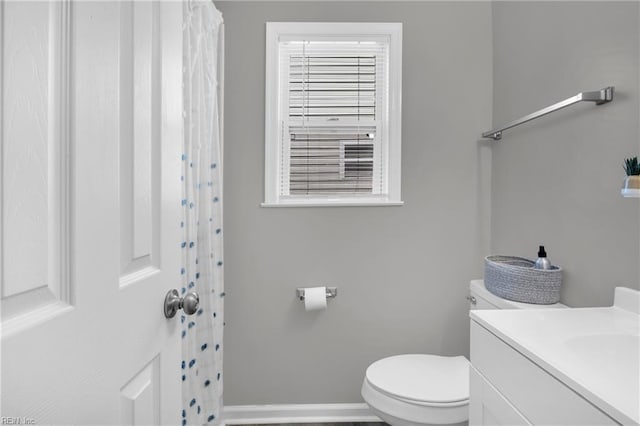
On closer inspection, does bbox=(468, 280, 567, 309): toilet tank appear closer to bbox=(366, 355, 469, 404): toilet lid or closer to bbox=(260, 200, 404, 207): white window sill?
bbox=(366, 355, 469, 404): toilet lid

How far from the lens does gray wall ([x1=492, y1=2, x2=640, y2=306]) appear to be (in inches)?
40.3

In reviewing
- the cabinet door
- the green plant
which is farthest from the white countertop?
the green plant

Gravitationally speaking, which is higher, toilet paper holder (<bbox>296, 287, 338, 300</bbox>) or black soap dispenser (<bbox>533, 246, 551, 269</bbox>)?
black soap dispenser (<bbox>533, 246, 551, 269</bbox>)

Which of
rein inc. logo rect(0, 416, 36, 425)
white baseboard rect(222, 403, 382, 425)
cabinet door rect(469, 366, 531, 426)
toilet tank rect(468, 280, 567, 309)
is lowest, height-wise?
white baseboard rect(222, 403, 382, 425)

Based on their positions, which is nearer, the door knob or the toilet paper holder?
the door knob

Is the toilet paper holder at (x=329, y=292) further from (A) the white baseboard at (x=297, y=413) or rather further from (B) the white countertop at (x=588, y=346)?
(B) the white countertop at (x=588, y=346)

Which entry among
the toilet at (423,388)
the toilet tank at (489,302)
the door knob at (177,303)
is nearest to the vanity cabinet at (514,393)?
the toilet at (423,388)

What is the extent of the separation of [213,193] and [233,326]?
2.41 ft

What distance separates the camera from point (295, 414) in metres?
1.71

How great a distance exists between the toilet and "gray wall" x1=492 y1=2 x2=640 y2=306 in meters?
0.26

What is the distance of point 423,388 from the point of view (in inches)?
49.3

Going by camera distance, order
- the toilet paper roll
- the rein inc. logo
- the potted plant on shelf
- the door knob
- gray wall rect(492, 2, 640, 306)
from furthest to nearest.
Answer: the toilet paper roll < gray wall rect(492, 2, 640, 306) < the potted plant on shelf < the door knob < the rein inc. logo

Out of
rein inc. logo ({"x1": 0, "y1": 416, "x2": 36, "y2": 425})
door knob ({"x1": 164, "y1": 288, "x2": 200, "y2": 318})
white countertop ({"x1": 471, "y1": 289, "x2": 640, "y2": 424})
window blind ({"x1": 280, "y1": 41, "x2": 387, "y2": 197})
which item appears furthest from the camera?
window blind ({"x1": 280, "y1": 41, "x2": 387, "y2": 197})

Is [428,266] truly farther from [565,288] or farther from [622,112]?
[622,112]
